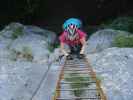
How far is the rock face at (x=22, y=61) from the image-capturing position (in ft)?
27.8

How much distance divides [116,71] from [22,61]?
3.11 metres

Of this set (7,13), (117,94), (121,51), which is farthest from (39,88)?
(7,13)

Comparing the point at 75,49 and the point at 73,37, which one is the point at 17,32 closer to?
the point at 75,49

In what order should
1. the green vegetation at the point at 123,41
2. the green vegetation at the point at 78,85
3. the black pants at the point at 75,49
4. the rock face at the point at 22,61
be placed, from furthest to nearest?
the green vegetation at the point at 123,41 < the black pants at the point at 75,49 < the rock face at the point at 22,61 < the green vegetation at the point at 78,85

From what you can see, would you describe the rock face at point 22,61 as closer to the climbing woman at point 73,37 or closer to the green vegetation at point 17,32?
the green vegetation at point 17,32

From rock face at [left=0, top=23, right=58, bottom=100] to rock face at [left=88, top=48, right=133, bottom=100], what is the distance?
1.12m

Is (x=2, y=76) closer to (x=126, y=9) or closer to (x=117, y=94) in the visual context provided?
(x=117, y=94)

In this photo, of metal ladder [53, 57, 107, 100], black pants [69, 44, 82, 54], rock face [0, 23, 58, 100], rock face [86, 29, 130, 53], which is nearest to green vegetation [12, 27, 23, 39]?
rock face [0, 23, 58, 100]

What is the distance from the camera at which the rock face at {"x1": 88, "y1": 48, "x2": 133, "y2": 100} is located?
7988 mm

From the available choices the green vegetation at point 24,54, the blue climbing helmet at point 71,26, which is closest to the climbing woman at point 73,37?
the blue climbing helmet at point 71,26

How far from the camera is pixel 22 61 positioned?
11.6m

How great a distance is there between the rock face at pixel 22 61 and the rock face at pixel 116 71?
112cm

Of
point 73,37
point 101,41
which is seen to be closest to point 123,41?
point 101,41

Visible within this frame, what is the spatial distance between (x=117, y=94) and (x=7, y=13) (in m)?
14.8
